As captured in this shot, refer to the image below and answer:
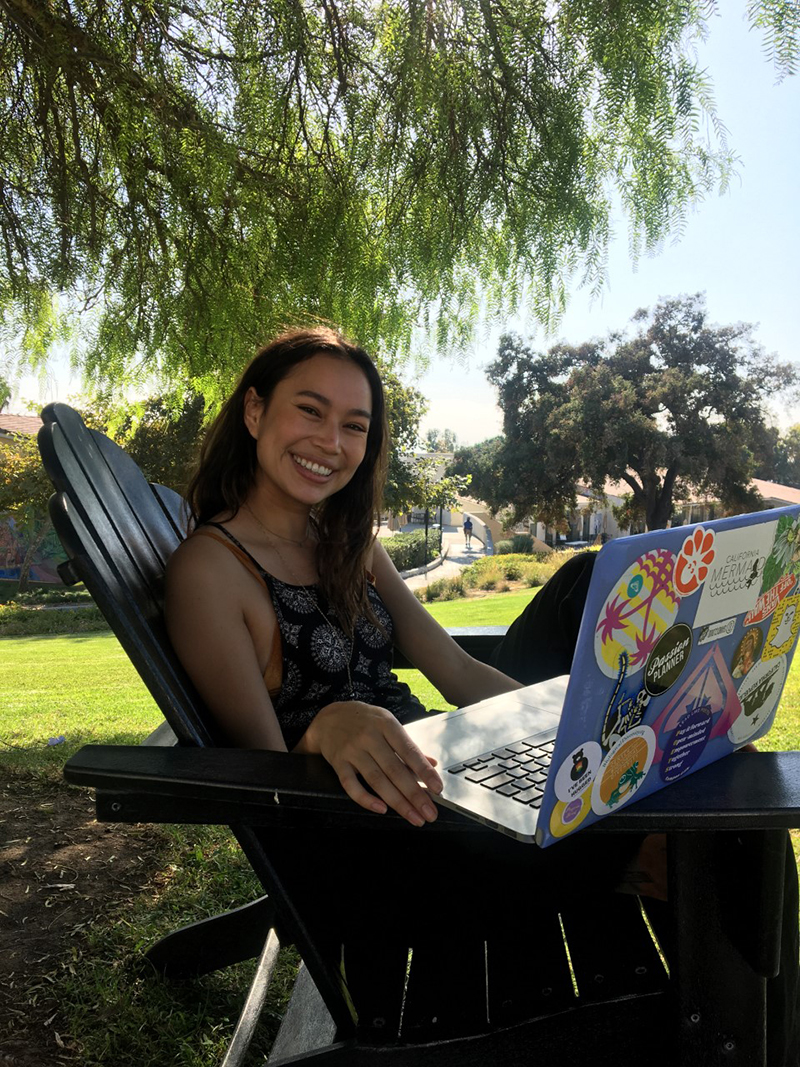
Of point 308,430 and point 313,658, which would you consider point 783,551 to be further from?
point 308,430

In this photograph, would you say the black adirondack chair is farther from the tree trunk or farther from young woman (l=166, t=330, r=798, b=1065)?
the tree trunk

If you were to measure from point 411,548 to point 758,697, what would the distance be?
24376 mm

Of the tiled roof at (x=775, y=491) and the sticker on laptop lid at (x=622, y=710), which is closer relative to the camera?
the sticker on laptop lid at (x=622, y=710)

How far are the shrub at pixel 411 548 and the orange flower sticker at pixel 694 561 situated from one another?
23.0 metres

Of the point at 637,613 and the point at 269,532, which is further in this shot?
the point at 269,532

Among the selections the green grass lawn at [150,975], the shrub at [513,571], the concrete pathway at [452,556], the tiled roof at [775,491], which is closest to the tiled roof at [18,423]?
the concrete pathway at [452,556]

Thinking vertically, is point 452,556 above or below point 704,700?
below

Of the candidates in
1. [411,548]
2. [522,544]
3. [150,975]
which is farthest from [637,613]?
[522,544]

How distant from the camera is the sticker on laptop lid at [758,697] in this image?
1.03 metres

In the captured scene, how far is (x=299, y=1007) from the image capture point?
1.50m

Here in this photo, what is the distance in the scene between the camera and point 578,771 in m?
0.78

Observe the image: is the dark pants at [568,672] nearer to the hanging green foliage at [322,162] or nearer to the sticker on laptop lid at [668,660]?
the sticker on laptop lid at [668,660]

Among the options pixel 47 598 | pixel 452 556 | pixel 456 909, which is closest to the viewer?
pixel 456 909

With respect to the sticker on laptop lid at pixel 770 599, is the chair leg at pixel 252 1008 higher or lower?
lower
